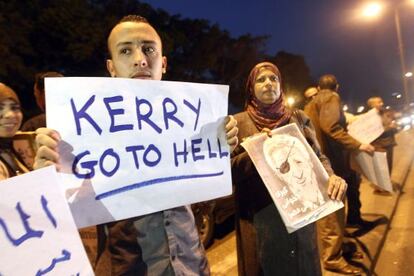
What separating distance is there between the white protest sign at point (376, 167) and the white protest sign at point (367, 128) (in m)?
0.36

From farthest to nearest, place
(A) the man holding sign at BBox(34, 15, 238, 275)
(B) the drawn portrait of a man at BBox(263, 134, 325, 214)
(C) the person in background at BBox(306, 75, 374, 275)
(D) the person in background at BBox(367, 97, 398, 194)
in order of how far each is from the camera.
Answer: (D) the person in background at BBox(367, 97, 398, 194)
(C) the person in background at BBox(306, 75, 374, 275)
(B) the drawn portrait of a man at BBox(263, 134, 325, 214)
(A) the man holding sign at BBox(34, 15, 238, 275)

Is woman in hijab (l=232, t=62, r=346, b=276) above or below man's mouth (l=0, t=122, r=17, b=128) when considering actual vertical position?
below

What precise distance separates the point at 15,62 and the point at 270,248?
1328cm

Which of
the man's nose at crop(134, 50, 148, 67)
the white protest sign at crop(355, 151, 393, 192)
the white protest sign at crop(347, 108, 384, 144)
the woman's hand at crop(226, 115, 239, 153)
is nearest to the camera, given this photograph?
the man's nose at crop(134, 50, 148, 67)

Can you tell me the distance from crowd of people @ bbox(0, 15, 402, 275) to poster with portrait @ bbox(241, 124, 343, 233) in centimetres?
7

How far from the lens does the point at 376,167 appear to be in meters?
4.32

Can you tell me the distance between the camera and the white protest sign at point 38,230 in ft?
4.07

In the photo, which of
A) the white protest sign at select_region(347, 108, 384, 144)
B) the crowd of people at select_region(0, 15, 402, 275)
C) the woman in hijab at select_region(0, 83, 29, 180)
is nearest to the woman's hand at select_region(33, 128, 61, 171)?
the crowd of people at select_region(0, 15, 402, 275)

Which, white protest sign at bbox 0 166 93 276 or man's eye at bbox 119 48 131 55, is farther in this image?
man's eye at bbox 119 48 131 55

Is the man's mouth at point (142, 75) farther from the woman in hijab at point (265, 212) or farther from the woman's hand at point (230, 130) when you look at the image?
the woman in hijab at point (265, 212)

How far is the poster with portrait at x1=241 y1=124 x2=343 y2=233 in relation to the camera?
2109 millimetres

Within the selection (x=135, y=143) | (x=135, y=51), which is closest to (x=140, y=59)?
(x=135, y=51)

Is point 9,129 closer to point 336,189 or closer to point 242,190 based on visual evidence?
point 242,190

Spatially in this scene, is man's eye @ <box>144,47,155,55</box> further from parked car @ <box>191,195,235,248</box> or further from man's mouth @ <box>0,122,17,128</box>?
parked car @ <box>191,195,235,248</box>
